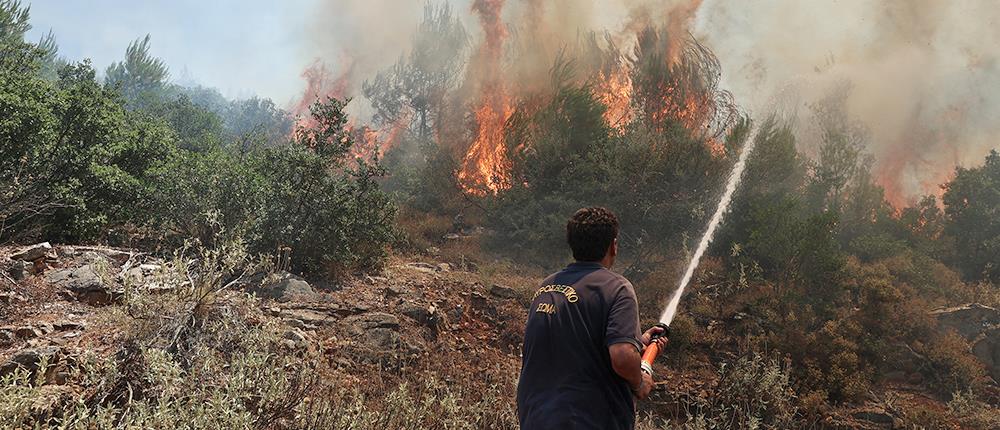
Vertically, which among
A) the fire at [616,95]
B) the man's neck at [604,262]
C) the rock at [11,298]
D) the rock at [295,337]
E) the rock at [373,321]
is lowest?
the rock at [11,298]

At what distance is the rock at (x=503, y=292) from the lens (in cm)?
1076

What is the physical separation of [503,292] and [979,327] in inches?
415

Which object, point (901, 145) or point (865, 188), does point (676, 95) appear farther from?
point (901, 145)

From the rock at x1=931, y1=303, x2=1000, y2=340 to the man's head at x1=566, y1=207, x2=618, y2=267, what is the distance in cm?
1285

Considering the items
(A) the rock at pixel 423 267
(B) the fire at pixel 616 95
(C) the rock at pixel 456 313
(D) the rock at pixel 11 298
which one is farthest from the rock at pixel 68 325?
(B) the fire at pixel 616 95

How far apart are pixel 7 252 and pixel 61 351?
12.2ft

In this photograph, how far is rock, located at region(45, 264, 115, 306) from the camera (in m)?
6.36

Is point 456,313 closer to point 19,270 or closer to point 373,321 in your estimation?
point 373,321

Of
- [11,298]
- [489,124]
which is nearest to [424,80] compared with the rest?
[489,124]

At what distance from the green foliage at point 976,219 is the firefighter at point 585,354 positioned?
19778mm

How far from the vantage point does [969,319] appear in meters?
11.1

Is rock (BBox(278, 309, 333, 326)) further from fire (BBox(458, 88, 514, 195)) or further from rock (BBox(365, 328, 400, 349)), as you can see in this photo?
fire (BBox(458, 88, 514, 195))

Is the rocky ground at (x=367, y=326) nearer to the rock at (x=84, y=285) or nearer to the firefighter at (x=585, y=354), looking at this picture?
the rock at (x=84, y=285)

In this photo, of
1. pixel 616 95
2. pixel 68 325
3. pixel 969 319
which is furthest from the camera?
pixel 616 95
